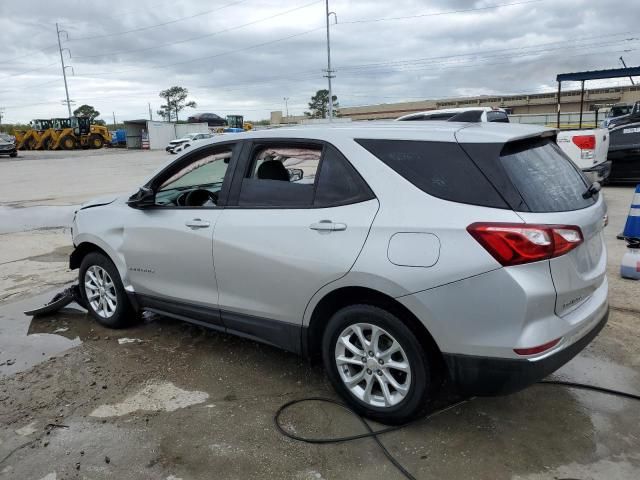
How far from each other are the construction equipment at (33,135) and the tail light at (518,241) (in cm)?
5645

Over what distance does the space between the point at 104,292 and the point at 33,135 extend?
178ft

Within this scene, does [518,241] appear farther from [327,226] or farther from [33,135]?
[33,135]

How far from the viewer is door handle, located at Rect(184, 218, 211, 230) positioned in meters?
3.75

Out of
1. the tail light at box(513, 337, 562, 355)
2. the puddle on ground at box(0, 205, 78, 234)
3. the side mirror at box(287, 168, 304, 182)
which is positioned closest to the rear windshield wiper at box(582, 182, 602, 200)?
the tail light at box(513, 337, 562, 355)

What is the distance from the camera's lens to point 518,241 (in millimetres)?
2566

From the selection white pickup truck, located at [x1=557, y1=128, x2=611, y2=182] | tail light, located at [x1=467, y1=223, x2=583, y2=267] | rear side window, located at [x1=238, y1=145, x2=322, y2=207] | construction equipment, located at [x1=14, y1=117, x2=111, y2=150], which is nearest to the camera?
tail light, located at [x1=467, y1=223, x2=583, y2=267]

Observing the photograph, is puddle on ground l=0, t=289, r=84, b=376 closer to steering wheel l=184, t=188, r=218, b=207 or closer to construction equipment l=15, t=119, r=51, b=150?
steering wheel l=184, t=188, r=218, b=207

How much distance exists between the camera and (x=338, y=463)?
9.30 ft

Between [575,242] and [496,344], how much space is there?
26.4 inches

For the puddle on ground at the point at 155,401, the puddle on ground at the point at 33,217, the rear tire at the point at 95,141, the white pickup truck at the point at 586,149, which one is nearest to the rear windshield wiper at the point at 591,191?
the puddle on ground at the point at 155,401

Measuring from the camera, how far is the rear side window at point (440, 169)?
2717 mm

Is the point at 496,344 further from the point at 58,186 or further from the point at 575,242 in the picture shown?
the point at 58,186

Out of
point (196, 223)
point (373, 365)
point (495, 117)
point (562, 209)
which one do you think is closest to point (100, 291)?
point (196, 223)

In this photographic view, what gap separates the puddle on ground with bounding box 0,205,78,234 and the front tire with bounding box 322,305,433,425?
8.52 m
